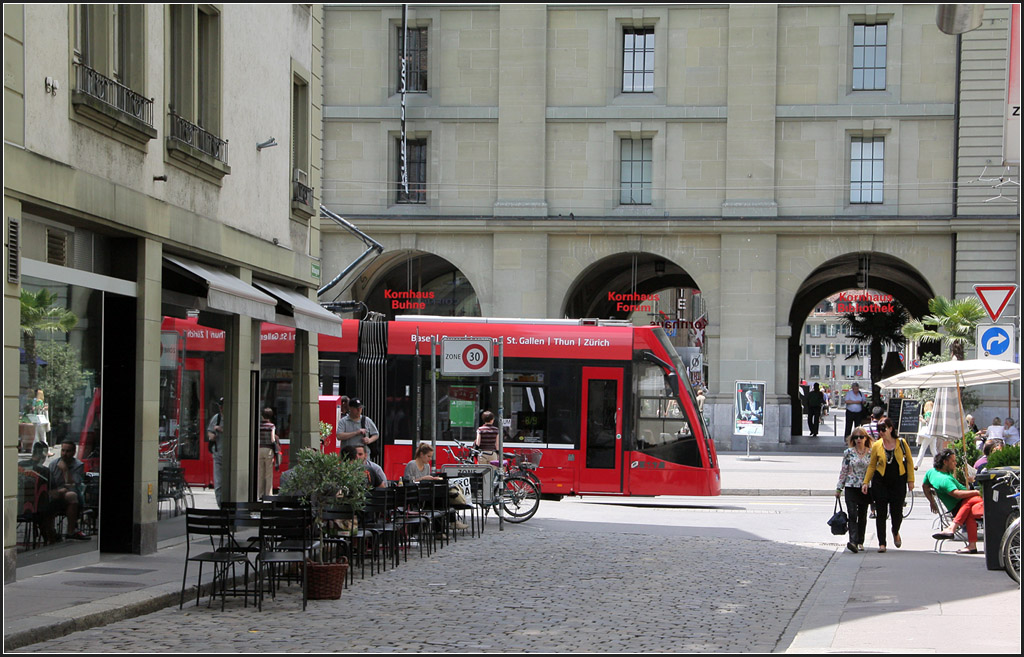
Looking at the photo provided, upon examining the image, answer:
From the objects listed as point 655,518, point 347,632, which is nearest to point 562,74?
point 655,518

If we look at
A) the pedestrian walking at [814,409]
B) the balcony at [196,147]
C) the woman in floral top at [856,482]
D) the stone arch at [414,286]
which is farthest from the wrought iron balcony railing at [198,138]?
the pedestrian walking at [814,409]

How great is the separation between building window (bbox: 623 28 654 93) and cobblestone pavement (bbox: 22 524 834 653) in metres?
24.8

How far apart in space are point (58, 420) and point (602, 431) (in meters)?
12.1

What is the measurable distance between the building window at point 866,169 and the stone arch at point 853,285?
6.60 feet

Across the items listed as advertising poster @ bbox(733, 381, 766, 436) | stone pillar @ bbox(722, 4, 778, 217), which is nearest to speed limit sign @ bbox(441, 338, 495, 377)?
advertising poster @ bbox(733, 381, 766, 436)

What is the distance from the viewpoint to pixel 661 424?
23094mm

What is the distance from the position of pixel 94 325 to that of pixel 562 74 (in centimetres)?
2693

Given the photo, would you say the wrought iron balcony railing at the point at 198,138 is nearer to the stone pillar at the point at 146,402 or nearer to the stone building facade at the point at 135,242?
the stone building facade at the point at 135,242

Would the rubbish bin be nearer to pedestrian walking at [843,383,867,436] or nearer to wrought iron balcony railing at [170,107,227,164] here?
wrought iron balcony railing at [170,107,227,164]

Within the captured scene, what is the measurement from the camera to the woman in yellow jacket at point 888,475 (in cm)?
1658

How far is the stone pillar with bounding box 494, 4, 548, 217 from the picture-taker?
1521 inches

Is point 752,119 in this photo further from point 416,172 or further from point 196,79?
point 196,79

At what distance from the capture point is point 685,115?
127 ft

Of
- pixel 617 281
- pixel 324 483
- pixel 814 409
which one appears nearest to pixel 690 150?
pixel 617 281
